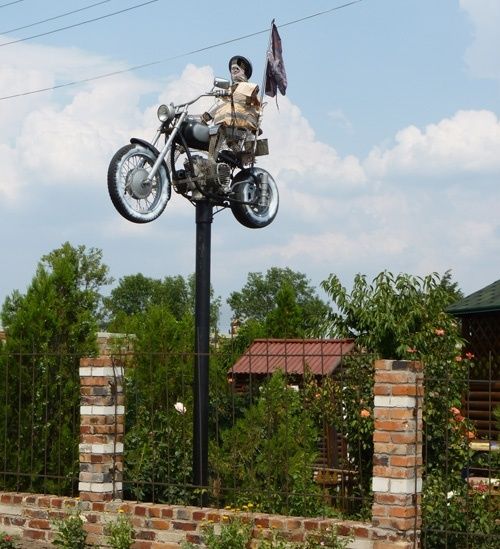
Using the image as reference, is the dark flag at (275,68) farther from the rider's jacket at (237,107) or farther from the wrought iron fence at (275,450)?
the wrought iron fence at (275,450)

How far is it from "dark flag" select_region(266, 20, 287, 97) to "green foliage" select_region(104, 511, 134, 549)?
452 centimetres

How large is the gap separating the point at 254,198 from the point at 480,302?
907cm

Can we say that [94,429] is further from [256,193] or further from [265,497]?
[256,193]

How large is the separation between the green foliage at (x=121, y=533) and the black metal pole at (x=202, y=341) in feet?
2.42

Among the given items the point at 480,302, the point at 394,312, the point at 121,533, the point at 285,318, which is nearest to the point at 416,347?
the point at 394,312

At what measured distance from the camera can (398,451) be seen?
29.5 feet

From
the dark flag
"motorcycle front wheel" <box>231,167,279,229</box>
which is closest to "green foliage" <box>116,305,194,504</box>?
"motorcycle front wheel" <box>231,167,279,229</box>

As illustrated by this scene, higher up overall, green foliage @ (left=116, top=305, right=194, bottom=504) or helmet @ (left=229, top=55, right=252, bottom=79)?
helmet @ (left=229, top=55, right=252, bottom=79)

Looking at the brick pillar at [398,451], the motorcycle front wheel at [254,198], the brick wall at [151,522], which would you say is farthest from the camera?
the motorcycle front wheel at [254,198]

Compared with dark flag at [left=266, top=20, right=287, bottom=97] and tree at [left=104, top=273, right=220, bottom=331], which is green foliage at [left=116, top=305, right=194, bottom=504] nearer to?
dark flag at [left=266, top=20, right=287, bottom=97]

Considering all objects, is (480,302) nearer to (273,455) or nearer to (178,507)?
(273,455)

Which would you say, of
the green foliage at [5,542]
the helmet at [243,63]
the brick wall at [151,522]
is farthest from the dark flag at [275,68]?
the green foliage at [5,542]

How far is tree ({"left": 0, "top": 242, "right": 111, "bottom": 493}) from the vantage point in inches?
477

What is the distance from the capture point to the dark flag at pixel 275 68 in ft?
38.7
